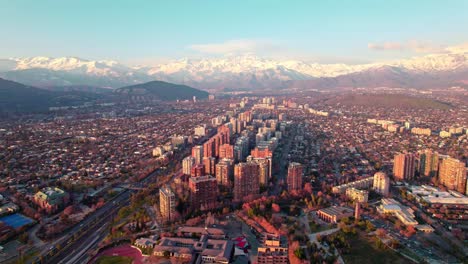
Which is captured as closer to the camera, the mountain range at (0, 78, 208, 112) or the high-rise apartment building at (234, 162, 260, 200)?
the high-rise apartment building at (234, 162, 260, 200)

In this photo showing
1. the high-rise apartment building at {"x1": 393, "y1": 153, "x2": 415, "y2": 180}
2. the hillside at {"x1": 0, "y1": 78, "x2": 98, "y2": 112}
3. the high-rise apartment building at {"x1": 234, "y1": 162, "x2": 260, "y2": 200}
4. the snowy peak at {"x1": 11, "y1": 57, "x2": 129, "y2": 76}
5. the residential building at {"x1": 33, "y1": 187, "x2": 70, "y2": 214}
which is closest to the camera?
the residential building at {"x1": 33, "y1": 187, "x2": 70, "y2": 214}

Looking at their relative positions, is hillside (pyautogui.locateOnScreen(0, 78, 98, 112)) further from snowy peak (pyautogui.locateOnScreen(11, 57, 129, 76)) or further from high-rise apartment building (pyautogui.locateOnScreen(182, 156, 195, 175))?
snowy peak (pyautogui.locateOnScreen(11, 57, 129, 76))

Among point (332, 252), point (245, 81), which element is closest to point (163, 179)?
point (332, 252)

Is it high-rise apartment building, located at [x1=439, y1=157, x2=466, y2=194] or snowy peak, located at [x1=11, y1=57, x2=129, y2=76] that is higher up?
snowy peak, located at [x1=11, y1=57, x2=129, y2=76]

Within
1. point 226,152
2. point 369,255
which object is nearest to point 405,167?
point 369,255

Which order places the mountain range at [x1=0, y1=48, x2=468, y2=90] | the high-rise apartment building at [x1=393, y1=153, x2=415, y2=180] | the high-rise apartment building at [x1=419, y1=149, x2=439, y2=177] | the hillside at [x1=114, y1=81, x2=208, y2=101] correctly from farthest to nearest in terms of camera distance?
the mountain range at [x1=0, y1=48, x2=468, y2=90]
the hillside at [x1=114, y1=81, x2=208, y2=101]
the high-rise apartment building at [x1=419, y1=149, x2=439, y2=177]
the high-rise apartment building at [x1=393, y1=153, x2=415, y2=180]

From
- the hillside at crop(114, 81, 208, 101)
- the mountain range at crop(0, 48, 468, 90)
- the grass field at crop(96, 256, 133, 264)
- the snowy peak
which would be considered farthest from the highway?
the snowy peak

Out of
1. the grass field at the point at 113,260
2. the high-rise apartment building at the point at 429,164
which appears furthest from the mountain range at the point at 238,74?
the grass field at the point at 113,260

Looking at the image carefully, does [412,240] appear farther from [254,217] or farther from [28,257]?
[28,257]
